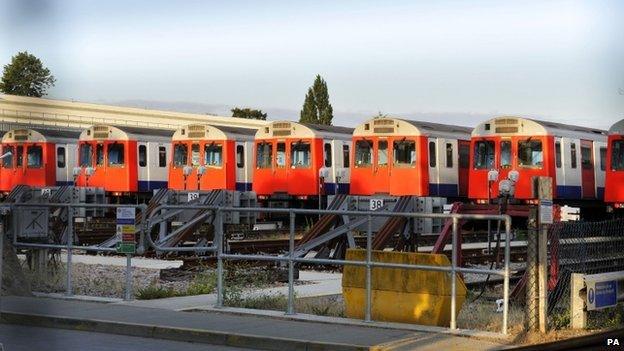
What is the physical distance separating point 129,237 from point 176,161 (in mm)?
23301

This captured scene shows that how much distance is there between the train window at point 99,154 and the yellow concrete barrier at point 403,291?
88.8 ft

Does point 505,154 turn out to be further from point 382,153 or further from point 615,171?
point 615,171

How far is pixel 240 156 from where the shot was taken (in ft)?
124

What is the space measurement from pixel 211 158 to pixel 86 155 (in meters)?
5.25

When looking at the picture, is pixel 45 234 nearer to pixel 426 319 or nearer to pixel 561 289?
pixel 426 319

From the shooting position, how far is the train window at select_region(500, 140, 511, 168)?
30.7 m

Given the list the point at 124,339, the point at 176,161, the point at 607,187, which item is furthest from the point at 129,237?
the point at 176,161

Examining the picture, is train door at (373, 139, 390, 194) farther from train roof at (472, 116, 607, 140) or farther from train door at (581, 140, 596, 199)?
train door at (581, 140, 596, 199)

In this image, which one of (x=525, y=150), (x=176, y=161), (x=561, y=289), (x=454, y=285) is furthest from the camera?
(x=176, y=161)

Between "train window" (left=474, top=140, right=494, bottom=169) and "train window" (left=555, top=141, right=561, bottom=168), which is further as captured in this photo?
"train window" (left=474, top=140, right=494, bottom=169)

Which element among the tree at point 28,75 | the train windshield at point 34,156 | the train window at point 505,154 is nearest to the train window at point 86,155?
the train windshield at point 34,156

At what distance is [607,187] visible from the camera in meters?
27.3

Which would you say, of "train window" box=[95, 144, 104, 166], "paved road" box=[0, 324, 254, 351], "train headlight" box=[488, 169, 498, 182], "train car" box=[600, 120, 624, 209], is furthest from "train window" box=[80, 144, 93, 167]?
"paved road" box=[0, 324, 254, 351]

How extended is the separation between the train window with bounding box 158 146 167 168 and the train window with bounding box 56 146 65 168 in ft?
12.2
